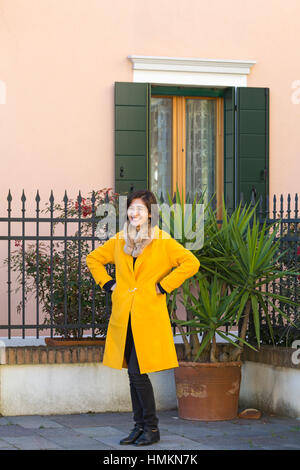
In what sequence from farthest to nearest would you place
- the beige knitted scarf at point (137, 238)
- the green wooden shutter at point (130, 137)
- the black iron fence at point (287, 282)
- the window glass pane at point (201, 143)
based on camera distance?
the window glass pane at point (201, 143), the green wooden shutter at point (130, 137), the black iron fence at point (287, 282), the beige knitted scarf at point (137, 238)

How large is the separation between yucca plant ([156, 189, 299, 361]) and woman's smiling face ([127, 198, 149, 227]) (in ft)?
3.39

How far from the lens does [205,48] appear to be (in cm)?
997

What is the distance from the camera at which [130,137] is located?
9.70 meters

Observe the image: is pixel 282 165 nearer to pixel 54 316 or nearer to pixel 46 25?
pixel 46 25

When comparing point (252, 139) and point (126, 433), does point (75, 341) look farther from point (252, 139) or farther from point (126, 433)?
point (252, 139)

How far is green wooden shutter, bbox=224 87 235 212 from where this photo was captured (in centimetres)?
1003

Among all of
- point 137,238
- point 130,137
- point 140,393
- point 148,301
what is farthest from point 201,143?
point 140,393

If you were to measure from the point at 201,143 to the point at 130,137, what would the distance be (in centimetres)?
101

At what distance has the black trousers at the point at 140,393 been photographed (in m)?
5.58

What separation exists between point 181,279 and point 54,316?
194 centimetres

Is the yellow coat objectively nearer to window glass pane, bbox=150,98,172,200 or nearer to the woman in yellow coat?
the woman in yellow coat

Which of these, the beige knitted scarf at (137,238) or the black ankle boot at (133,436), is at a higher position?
the beige knitted scarf at (137,238)

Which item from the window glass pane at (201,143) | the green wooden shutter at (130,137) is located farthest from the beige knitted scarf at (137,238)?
the window glass pane at (201,143)

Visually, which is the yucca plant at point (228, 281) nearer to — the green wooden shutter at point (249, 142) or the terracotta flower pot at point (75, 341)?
the terracotta flower pot at point (75, 341)
